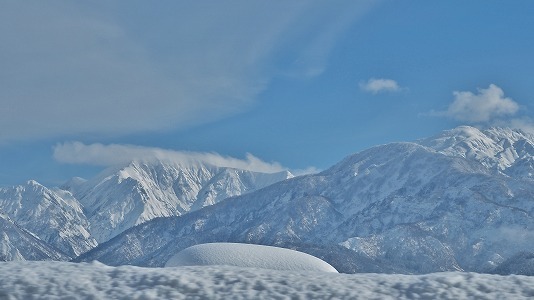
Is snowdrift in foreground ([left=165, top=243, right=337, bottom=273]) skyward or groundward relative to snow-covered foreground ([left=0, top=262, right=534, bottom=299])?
skyward

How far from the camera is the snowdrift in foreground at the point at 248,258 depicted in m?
52.6

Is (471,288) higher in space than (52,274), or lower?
lower

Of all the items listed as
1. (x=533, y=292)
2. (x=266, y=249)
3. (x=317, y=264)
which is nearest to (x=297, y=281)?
(x=533, y=292)

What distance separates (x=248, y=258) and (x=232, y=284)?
35.9 m

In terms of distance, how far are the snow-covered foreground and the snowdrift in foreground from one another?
31942 millimetres

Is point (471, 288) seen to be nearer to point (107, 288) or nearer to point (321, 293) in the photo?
point (321, 293)

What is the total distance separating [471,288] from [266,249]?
39424 millimetres

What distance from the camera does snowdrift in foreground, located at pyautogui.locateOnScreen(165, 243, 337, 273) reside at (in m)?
52.6

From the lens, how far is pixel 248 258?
53281mm

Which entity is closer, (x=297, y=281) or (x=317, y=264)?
(x=297, y=281)

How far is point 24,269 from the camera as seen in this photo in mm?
18109

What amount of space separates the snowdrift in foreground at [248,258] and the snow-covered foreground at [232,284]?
105 feet

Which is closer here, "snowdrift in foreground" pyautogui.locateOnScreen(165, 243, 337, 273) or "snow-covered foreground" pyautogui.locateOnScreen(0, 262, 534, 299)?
"snow-covered foreground" pyautogui.locateOnScreen(0, 262, 534, 299)

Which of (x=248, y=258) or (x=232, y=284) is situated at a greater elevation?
(x=248, y=258)
